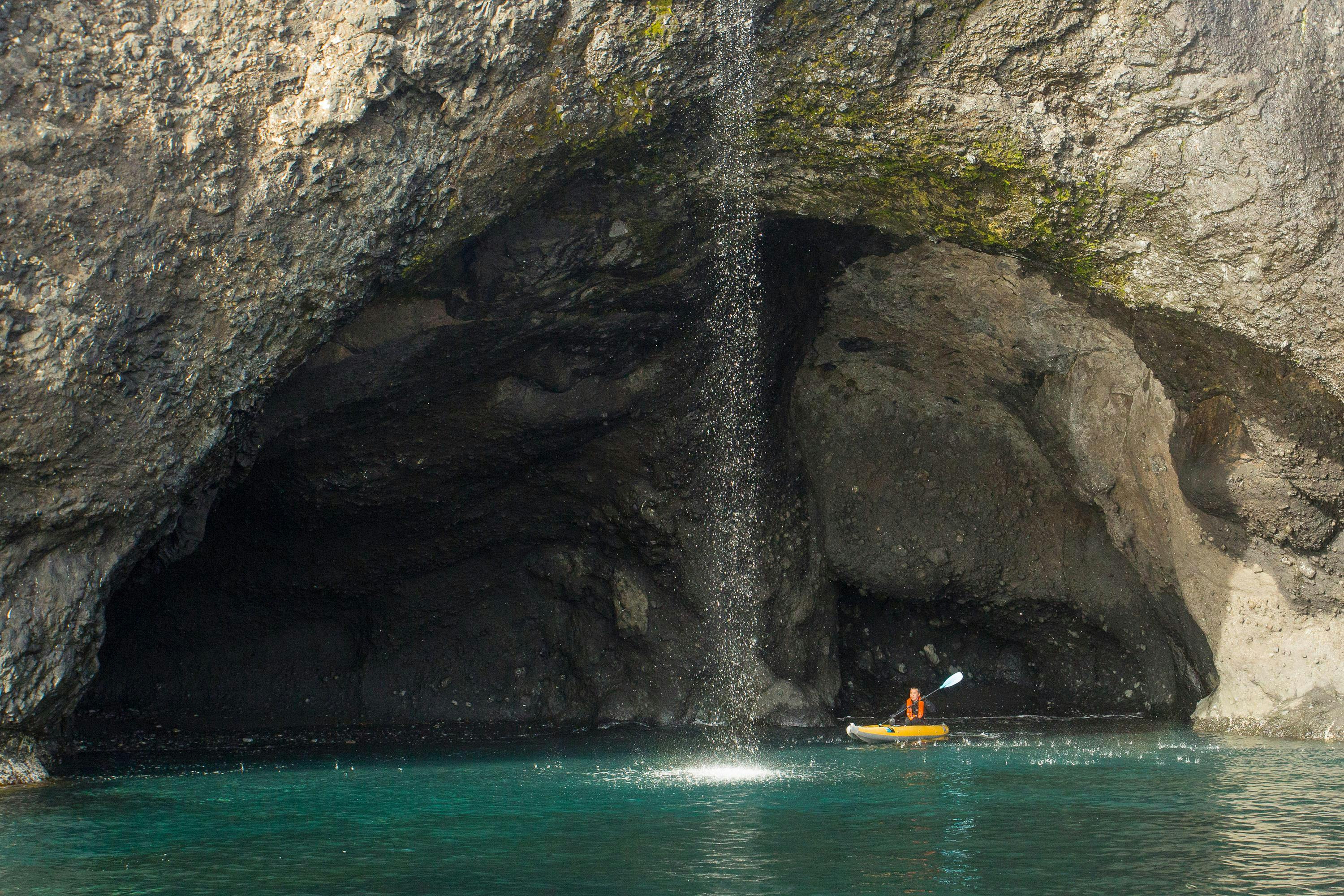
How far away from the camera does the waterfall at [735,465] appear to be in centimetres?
1577

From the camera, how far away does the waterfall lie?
15766 millimetres

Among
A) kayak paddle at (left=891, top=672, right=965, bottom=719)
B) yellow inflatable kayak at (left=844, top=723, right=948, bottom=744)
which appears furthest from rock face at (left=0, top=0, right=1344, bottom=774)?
yellow inflatable kayak at (left=844, top=723, right=948, bottom=744)

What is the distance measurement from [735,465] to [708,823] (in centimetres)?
890

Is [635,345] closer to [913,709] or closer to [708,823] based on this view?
[913,709]

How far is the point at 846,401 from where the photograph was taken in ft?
61.3

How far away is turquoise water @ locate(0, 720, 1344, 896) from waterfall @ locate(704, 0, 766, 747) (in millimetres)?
3682

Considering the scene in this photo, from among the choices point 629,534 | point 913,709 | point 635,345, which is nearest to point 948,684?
point 913,709

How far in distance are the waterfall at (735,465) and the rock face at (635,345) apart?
0.37 meters

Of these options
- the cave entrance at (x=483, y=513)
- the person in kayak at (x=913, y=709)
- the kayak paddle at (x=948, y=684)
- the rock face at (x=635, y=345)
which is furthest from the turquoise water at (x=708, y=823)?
the cave entrance at (x=483, y=513)

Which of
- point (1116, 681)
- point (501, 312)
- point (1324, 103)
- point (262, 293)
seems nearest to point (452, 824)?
point (262, 293)

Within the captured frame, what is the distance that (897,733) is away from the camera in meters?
15.6

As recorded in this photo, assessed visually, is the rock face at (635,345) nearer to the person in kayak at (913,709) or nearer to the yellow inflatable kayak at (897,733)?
the person in kayak at (913,709)

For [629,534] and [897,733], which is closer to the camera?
[897,733]

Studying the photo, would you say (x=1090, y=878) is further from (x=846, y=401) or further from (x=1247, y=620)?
(x=846, y=401)
